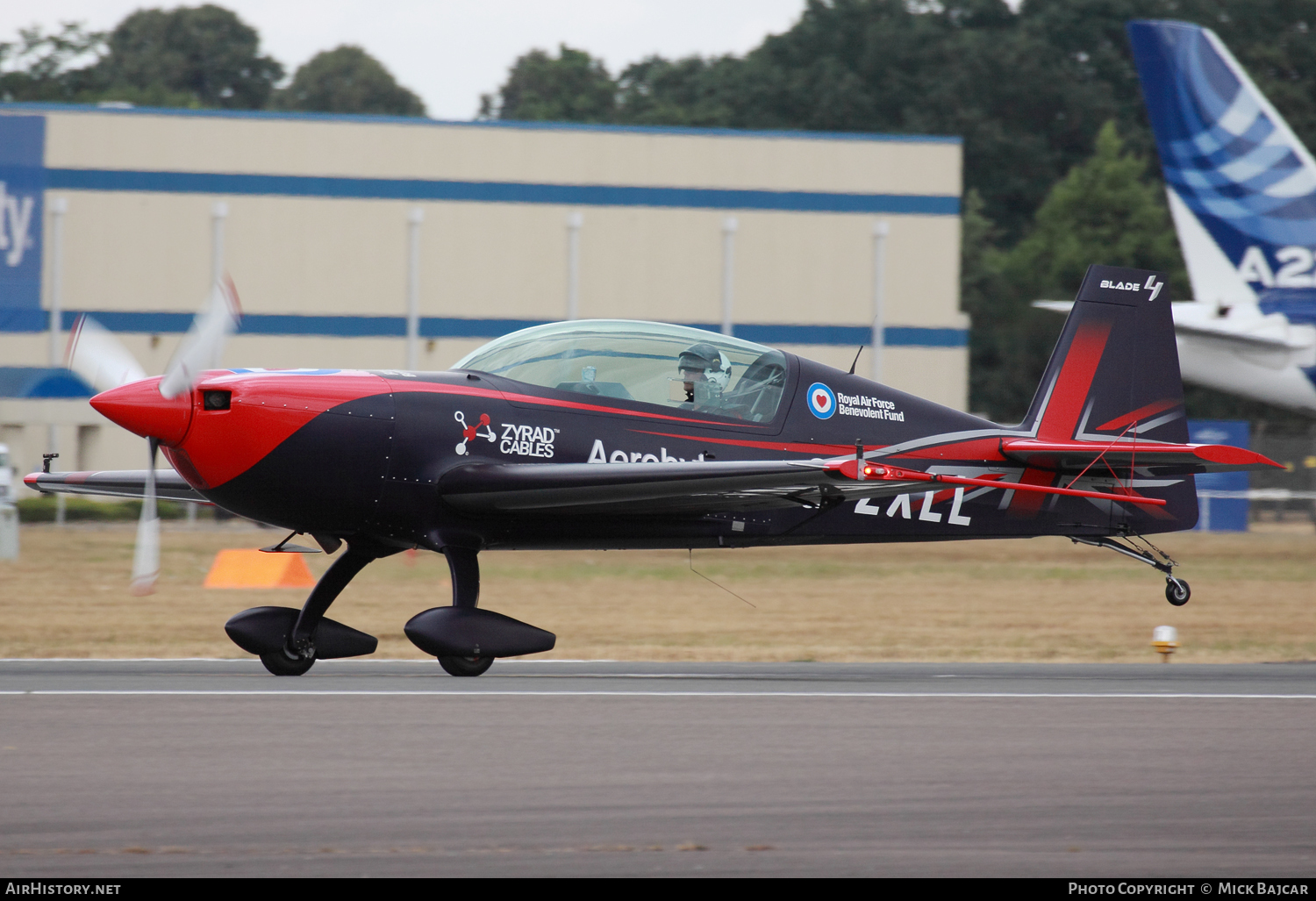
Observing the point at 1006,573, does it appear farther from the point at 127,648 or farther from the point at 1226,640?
the point at 127,648

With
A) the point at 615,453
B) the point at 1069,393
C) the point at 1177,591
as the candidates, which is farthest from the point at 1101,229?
the point at 615,453

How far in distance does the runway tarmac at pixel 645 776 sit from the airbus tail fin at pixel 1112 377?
214cm

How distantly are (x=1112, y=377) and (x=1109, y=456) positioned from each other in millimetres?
822

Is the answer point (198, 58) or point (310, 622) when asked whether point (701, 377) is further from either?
point (198, 58)

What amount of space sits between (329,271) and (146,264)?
169 inches

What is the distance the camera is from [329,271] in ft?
126

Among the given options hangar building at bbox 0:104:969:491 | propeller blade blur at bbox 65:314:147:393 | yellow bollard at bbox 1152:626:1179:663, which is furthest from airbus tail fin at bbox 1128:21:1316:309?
propeller blade blur at bbox 65:314:147:393

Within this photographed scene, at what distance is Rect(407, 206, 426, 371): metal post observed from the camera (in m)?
37.2

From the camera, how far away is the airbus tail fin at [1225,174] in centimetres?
2414

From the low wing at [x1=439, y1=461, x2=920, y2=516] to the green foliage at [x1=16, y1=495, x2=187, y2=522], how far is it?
22.5 meters

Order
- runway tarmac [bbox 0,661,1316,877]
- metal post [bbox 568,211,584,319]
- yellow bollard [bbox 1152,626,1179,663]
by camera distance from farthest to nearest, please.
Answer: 1. metal post [bbox 568,211,584,319]
2. yellow bollard [bbox 1152,626,1179,663]
3. runway tarmac [bbox 0,661,1316,877]

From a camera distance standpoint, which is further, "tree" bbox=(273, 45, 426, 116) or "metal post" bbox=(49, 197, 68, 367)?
"tree" bbox=(273, 45, 426, 116)

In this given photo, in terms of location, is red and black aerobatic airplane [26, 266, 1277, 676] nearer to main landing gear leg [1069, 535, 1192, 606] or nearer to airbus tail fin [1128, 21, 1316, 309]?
main landing gear leg [1069, 535, 1192, 606]

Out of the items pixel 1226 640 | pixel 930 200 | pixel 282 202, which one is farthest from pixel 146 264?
pixel 1226 640
